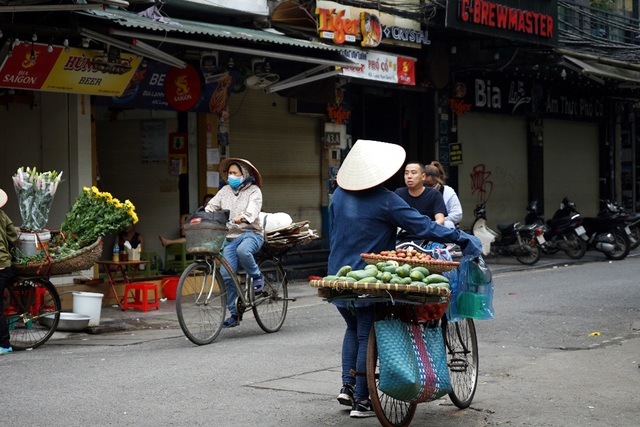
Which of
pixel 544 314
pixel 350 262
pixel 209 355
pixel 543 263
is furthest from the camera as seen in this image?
pixel 543 263

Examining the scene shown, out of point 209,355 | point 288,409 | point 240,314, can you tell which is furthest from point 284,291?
point 288,409

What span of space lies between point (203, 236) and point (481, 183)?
1351 centimetres

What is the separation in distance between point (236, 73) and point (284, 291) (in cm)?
531

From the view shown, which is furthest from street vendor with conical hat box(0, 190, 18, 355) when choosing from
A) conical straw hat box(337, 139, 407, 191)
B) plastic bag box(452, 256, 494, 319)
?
plastic bag box(452, 256, 494, 319)

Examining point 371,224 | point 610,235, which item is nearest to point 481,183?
point 610,235

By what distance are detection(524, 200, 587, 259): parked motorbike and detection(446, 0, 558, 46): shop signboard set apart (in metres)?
3.52

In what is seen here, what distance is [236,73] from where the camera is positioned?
52.7 feet

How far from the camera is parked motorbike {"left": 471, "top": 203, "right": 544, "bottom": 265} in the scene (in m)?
20.4

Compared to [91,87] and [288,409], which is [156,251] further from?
[288,409]

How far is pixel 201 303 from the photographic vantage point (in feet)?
34.4

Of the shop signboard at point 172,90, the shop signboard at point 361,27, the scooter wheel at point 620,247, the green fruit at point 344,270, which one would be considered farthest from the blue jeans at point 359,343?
the scooter wheel at point 620,247

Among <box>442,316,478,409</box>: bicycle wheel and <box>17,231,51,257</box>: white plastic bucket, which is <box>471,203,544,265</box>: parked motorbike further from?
<box>442,316,478,409</box>: bicycle wheel

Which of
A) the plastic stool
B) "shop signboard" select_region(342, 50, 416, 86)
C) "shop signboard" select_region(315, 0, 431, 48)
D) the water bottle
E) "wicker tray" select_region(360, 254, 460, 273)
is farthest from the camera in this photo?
"shop signboard" select_region(342, 50, 416, 86)

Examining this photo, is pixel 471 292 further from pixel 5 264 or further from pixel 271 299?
pixel 5 264
